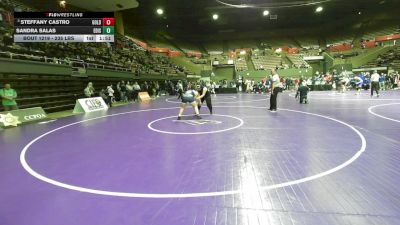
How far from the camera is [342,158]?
4766 millimetres

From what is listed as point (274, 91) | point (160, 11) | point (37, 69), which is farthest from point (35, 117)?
point (160, 11)

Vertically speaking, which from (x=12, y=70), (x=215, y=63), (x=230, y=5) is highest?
(x=230, y=5)

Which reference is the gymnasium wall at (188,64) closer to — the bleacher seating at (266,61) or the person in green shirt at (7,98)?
the bleacher seating at (266,61)

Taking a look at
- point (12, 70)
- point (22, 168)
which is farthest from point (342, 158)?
point (12, 70)

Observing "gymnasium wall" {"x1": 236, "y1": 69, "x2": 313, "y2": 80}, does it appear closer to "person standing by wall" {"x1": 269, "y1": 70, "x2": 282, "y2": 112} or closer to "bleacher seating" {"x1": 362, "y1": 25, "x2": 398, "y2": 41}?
"bleacher seating" {"x1": 362, "y1": 25, "x2": 398, "y2": 41}

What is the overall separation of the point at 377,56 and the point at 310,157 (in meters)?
43.4

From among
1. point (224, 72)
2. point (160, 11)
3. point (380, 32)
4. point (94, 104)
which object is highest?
point (160, 11)

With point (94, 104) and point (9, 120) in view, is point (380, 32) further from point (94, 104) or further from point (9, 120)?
point (9, 120)

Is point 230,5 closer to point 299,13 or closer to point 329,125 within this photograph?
point 299,13

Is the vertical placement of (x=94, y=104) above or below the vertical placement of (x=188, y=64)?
below

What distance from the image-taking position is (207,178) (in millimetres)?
3992

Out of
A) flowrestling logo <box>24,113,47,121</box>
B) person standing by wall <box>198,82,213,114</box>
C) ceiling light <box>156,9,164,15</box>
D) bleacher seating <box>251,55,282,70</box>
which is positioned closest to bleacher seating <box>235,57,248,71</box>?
bleacher seating <box>251,55,282,70</box>

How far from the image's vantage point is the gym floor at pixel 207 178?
2.93 m

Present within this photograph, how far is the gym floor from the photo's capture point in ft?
9.62
